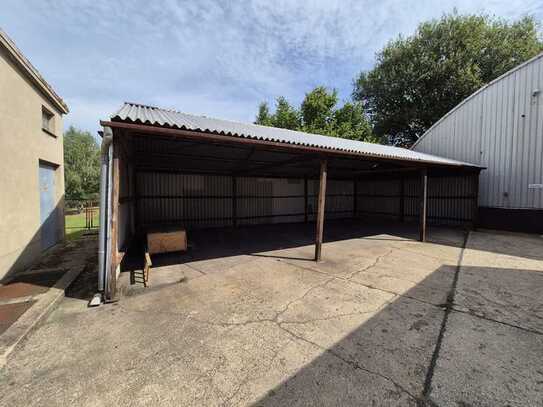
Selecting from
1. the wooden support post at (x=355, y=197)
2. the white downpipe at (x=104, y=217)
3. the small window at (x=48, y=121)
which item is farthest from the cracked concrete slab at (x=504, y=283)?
the small window at (x=48, y=121)

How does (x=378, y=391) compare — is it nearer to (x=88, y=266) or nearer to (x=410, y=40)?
(x=88, y=266)

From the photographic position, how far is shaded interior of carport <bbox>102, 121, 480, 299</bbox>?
6828mm

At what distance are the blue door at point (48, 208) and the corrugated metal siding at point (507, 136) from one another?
16.7 m

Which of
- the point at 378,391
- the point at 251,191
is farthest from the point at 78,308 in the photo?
the point at 251,191

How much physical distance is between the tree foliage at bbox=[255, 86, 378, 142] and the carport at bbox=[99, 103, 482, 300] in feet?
32.1

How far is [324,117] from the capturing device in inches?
1007

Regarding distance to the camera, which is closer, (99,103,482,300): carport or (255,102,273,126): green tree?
(99,103,482,300): carport

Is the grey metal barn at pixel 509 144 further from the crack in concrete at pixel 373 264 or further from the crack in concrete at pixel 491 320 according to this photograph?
the crack in concrete at pixel 491 320

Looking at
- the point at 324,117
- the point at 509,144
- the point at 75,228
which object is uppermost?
the point at 324,117

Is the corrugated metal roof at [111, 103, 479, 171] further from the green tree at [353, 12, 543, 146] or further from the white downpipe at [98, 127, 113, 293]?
the green tree at [353, 12, 543, 146]

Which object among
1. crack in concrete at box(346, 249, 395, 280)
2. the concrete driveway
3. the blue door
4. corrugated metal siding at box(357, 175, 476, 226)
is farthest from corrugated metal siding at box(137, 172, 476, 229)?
crack in concrete at box(346, 249, 395, 280)

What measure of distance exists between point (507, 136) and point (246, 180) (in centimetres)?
1181

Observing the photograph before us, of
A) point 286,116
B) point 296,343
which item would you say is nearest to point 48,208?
point 296,343

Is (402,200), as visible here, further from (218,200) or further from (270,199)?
(218,200)
